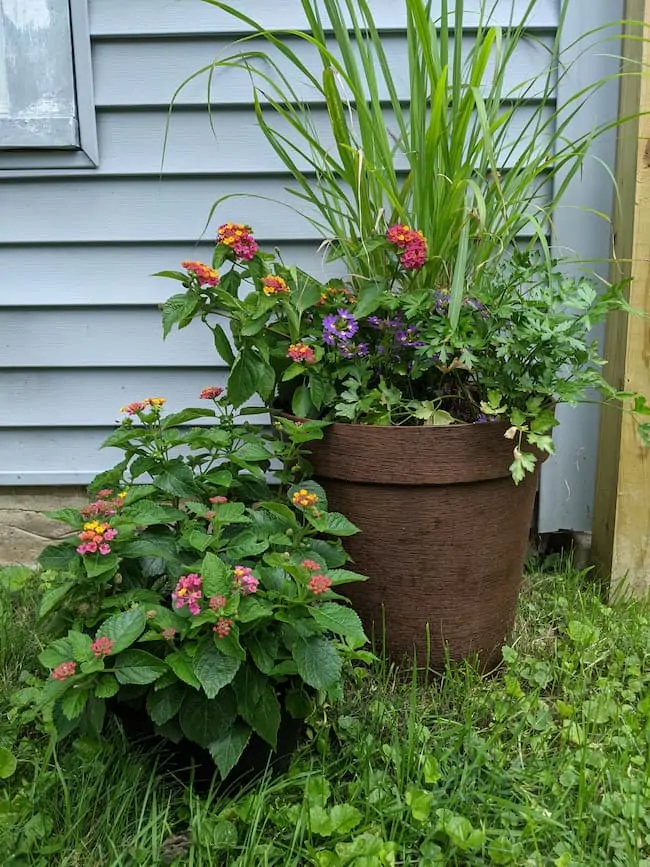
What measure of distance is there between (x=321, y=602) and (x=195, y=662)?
21cm

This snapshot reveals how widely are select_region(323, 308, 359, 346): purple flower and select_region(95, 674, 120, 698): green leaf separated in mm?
745

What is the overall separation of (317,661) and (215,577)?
19 centimetres

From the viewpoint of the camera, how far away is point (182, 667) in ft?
3.20

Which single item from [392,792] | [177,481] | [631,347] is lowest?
[392,792]

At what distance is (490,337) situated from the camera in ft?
4.45

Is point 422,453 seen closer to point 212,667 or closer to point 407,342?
point 407,342

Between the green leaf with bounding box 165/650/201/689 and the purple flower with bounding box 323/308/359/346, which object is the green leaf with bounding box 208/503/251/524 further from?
the purple flower with bounding box 323/308/359/346

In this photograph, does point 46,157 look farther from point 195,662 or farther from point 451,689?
point 451,689

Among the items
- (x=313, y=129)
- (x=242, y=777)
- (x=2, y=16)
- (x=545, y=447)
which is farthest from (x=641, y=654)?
(x=2, y=16)

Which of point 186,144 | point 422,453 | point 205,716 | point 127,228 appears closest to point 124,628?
point 205,716

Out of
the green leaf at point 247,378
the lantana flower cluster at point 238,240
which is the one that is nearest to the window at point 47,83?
the lantana flower cluster at point 238,240

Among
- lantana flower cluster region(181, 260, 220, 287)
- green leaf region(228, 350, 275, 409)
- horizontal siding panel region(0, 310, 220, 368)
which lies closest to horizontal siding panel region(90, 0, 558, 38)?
horizontal siding panel region(0, 310, 220, 368)

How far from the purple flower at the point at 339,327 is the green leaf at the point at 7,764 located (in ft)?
3.03

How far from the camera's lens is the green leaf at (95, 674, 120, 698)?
0.96 meters
